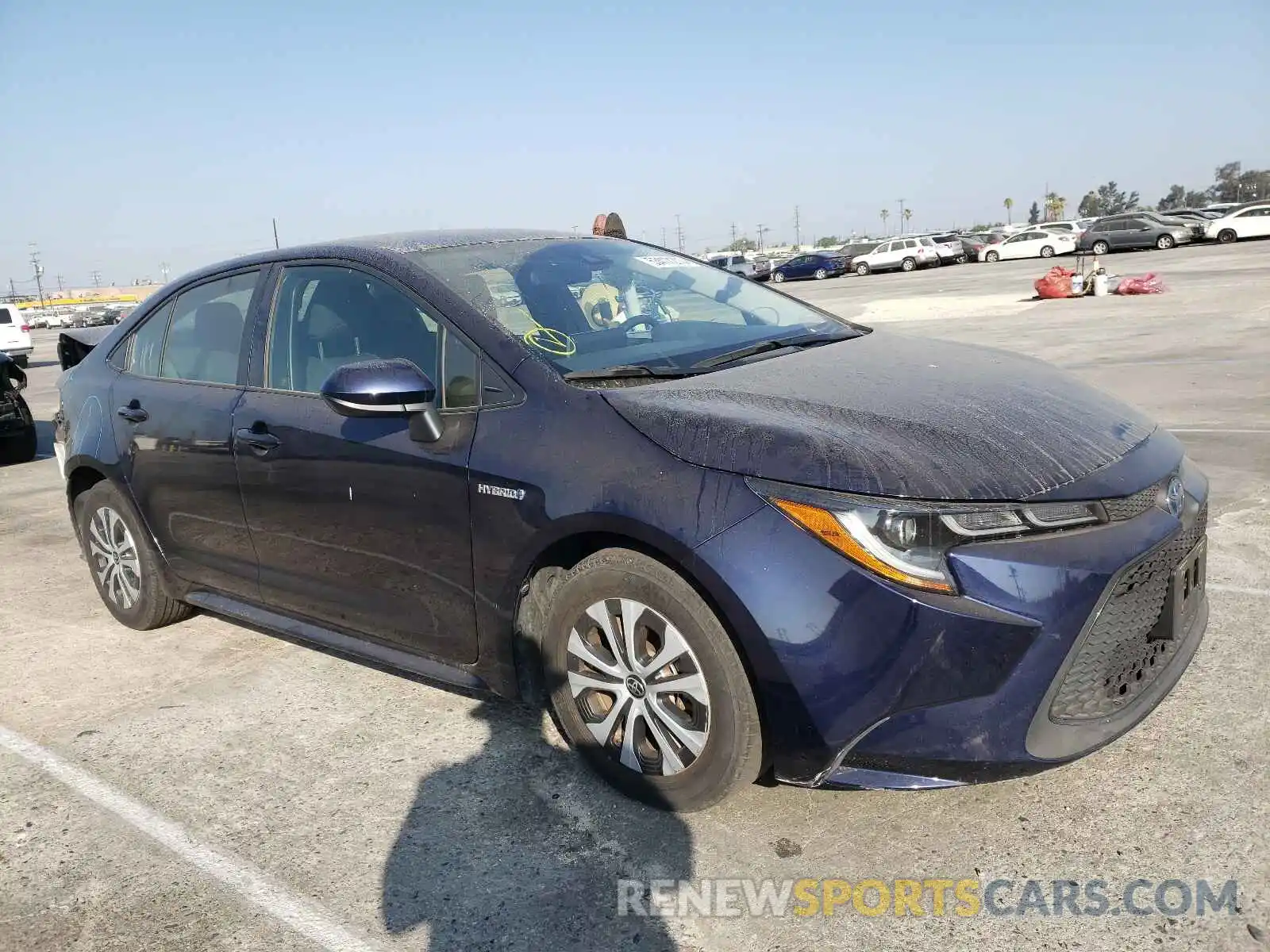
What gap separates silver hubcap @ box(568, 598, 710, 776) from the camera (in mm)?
2674

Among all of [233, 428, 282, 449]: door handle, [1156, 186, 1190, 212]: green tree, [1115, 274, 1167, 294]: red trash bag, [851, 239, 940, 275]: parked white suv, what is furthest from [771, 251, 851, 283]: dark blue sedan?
[1156, 186, 1190, 212]: green tree

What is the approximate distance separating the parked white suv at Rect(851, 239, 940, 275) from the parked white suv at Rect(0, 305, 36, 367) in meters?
32.4

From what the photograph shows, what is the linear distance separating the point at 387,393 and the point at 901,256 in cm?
4439

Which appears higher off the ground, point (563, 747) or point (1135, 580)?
point (1135, 580)

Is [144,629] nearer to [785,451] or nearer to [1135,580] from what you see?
[785,451]

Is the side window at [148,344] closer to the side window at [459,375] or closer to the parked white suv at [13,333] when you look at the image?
the side window at [459,375]

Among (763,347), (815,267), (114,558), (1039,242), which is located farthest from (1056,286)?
(815,267)

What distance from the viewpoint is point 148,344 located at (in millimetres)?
4504

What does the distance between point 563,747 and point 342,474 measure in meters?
1.14

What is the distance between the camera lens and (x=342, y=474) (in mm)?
3371

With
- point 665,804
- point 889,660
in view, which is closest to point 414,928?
point 665,804

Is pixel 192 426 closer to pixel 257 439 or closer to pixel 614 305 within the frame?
pixel 257 439

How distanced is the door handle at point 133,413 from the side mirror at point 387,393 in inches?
62.2

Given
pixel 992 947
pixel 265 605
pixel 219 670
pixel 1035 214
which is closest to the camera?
pixel 992 947
